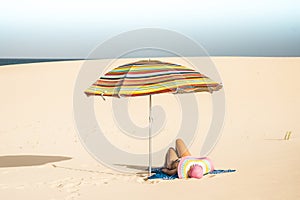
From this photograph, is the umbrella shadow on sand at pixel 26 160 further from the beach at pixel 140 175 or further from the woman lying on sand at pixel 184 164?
the woman lying on sand at pixel 184 164

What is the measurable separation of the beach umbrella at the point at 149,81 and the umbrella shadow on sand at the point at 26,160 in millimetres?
2970

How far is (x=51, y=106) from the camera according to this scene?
20234 mm

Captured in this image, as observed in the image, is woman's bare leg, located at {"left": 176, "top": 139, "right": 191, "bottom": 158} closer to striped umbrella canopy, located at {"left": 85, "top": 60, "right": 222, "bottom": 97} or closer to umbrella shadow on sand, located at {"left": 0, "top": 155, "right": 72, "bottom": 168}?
striped umbrella canopy, located at {"left": 85, "top": 60, "right": 222, "bottom": 97}

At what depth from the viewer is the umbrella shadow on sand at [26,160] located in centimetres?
1022

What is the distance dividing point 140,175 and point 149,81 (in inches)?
76.9

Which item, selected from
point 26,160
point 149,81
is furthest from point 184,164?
point 26,160

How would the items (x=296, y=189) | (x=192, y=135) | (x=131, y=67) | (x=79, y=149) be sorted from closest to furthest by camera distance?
(x=296, y=189) → (x=131, y=67) → (x=79, y=149) → (x=192, y=135)

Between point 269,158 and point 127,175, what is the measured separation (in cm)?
276

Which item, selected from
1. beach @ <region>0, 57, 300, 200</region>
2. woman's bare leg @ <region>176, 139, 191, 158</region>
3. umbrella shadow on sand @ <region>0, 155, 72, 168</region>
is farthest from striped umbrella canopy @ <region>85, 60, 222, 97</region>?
umbrella shadow on sand @ <region>0, 155, 72, 168</region>

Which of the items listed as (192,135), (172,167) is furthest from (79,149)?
(172,167)

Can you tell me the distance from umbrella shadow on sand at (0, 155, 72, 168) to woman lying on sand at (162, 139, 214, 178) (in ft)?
11.2

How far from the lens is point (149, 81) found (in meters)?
7.71

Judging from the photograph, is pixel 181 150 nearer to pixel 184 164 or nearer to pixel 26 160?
pixel 184 164

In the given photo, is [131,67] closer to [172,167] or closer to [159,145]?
[172,167]
